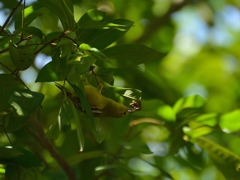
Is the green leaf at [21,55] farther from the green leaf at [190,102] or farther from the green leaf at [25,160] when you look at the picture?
the green leaf at [190,102]

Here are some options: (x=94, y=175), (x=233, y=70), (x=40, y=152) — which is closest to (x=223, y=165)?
(x=94, y=175)

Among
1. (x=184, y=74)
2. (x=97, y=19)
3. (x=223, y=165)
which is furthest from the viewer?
(x=184, y=74)

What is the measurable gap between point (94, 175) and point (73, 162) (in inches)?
4.7

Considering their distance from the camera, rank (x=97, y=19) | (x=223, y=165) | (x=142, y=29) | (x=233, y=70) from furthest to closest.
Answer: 1. (x=233, y=70)
2. (x=142, y=29)
3. (x=223, y=165)
4. (x=97, y=19)

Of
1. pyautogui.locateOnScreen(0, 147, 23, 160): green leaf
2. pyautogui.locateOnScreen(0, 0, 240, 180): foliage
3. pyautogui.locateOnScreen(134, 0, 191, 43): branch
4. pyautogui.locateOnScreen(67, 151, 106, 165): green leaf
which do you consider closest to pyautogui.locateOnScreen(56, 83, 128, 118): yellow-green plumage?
pyautogui.locateOnScreen(0, 0, 240, 180): foliage

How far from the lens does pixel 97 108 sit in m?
0.76

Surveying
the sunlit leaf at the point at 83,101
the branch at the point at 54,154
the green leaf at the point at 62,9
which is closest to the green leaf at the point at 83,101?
the sunlit leaf at the point at 83,101

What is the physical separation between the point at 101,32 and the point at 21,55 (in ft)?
0.52

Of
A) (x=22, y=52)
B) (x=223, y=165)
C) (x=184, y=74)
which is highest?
(x=184, y=74)

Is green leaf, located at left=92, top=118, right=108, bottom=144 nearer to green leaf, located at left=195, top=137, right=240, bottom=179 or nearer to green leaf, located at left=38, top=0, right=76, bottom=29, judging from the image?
green leaf, located at left=38, top=0, right=76, bottom=29

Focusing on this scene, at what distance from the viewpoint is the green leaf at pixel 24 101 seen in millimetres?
672

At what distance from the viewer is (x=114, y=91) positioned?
83 cm

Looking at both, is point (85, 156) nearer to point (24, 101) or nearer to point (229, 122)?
point (229, 122)

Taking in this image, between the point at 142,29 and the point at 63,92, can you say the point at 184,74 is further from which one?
the point at 63,92
